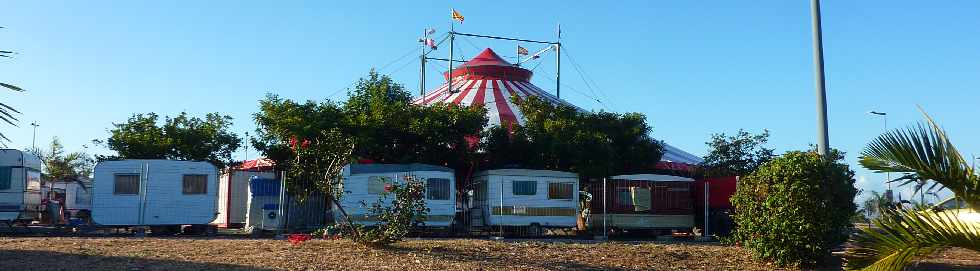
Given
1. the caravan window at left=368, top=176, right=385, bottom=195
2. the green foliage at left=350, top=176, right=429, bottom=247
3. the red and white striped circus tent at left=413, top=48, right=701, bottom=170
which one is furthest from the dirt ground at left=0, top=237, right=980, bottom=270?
the red and white striped circus tent at left=413, top=48, right=701, bottom=170

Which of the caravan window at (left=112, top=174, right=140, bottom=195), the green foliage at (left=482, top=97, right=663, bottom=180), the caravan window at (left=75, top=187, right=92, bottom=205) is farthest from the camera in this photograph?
the caravan window at (left=75, top=187, right=92, bottom=205)

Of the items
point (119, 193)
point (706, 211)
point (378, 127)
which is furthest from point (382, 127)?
point (706, 211)

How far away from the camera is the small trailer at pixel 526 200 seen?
22.0m

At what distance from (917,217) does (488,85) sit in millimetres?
29555

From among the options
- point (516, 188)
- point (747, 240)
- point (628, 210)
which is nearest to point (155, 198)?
point (516, 188)

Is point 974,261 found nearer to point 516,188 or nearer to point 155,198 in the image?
point 516,188

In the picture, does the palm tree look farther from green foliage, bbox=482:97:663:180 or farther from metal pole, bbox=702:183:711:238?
green foliage, bbox=482:97:663:180

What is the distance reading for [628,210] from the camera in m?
23.4

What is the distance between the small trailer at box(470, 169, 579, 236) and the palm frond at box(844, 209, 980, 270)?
15.3 m

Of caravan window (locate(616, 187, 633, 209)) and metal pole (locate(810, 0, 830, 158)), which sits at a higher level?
metal pole (locate(810, 0, 830, 158))

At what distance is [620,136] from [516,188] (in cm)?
547

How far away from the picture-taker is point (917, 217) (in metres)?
6.32

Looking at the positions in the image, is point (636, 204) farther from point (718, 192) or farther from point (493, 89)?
point (493, 89)

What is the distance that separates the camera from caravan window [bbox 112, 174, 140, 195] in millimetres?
20594
